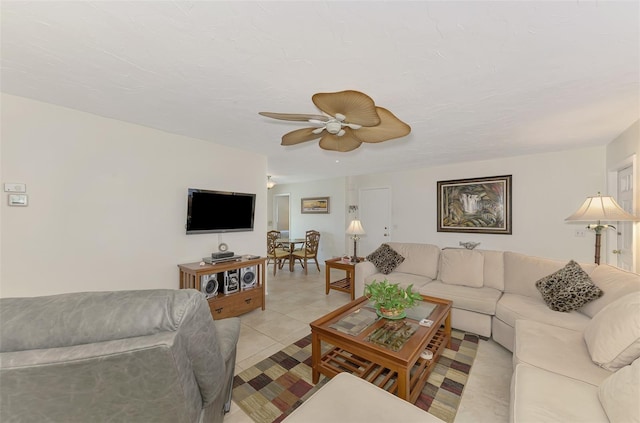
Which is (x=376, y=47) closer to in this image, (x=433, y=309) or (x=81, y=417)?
(x=81, y=417)

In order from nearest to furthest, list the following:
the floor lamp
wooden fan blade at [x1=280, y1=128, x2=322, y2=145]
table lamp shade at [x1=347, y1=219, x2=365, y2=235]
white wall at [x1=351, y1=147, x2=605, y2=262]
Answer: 1. wooden fan blade at [x1=280, y1=128, x2=322, y2=145]
2. the floor lamp
3. white wall at [x1=351, y1=147, x2=605, y2=262]
4. table lamp shade at [x1=347, y1=219, x2=365, y2=235]

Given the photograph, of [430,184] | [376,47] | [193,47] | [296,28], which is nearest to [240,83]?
[193,47]

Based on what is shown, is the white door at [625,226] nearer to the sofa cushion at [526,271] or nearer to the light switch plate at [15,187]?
the sofa cushion at [526,271]

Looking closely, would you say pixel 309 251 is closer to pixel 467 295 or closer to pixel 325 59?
pixel 467 295

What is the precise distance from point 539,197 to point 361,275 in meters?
3.22

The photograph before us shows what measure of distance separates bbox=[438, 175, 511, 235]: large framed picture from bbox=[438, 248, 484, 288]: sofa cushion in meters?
1.66

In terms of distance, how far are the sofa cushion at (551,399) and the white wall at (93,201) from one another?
10.7ft

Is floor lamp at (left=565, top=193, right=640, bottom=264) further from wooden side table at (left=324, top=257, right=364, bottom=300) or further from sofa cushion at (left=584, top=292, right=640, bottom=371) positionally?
wooden side table at (left=324, top=257, right=364, bottom=300)

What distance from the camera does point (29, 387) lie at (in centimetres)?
74

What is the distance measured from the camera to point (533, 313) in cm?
214

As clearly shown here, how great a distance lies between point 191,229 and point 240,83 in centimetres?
196

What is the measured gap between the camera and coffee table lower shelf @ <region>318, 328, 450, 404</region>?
1.71 meters

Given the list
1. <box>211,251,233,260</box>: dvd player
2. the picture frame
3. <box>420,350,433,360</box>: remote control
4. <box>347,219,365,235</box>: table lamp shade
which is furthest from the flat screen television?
the picture frame

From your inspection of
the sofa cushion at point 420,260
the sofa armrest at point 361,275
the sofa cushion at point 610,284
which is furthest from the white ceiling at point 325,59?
the sofa armrest at point 361,275
